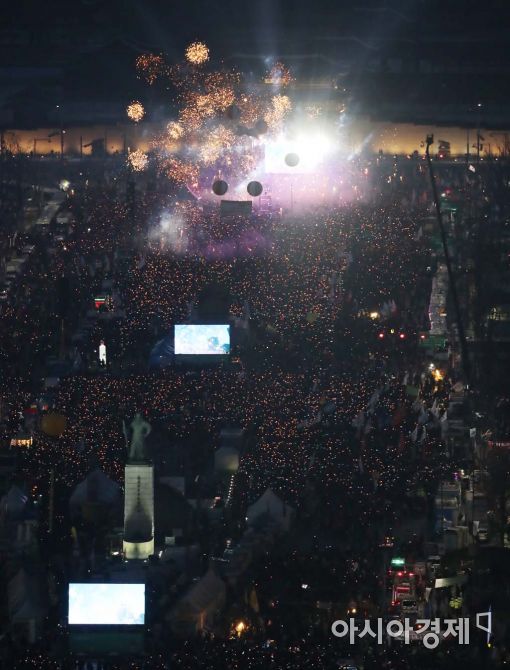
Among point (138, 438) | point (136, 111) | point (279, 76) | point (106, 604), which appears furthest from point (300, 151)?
point (106, 604)

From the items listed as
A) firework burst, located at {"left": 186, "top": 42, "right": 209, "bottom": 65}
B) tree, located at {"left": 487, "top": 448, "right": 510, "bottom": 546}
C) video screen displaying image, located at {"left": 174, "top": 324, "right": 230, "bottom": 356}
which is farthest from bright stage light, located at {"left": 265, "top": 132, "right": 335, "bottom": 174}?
tree, located at {"left": 487, "top": 448, "right": 510, "bottom": 546}

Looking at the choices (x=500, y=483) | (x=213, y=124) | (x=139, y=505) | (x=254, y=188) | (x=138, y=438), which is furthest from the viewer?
(x=213, y=124)

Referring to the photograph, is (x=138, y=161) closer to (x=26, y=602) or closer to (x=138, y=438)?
(x=138, y=438)

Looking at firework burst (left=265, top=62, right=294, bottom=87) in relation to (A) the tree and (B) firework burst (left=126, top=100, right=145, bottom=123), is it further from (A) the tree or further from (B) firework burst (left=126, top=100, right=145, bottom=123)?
(A) the tree

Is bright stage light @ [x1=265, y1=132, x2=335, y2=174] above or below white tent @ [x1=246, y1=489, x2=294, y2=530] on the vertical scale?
above

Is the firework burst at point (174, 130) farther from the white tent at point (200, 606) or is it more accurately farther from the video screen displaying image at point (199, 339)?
the white tent at point (200, 606)
